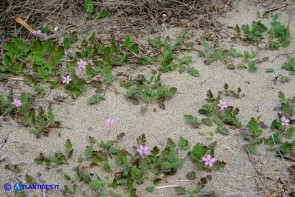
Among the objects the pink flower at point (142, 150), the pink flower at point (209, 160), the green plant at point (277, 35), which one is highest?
the green plant at point (277, 35)

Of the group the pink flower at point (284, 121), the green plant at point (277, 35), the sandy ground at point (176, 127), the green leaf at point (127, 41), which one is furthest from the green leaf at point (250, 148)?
the green leaf at point (127, 41)

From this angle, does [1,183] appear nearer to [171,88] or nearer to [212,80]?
[171,88]

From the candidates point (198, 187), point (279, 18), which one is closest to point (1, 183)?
point (198, 187)

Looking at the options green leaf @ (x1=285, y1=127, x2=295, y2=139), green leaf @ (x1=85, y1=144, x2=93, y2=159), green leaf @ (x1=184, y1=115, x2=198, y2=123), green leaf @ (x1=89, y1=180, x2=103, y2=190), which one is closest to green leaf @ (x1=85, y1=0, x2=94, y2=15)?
green leaf @ (x1=184, y1=115, x2=198, y2=123)

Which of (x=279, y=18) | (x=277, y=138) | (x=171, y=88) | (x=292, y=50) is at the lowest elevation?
(x=277, y=138)

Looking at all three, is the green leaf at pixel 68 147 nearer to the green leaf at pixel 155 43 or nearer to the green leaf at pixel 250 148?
the green leaf at pixel 250 148

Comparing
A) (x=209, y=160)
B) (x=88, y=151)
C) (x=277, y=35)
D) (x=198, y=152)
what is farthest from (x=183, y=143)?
(x=277, y=35)

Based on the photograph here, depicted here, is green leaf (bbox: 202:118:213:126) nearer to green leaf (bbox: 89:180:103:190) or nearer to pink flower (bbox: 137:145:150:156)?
pink flower (bbox: 137:145:150:156)

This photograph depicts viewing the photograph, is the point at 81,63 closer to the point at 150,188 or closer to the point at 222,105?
the point at 222,105
